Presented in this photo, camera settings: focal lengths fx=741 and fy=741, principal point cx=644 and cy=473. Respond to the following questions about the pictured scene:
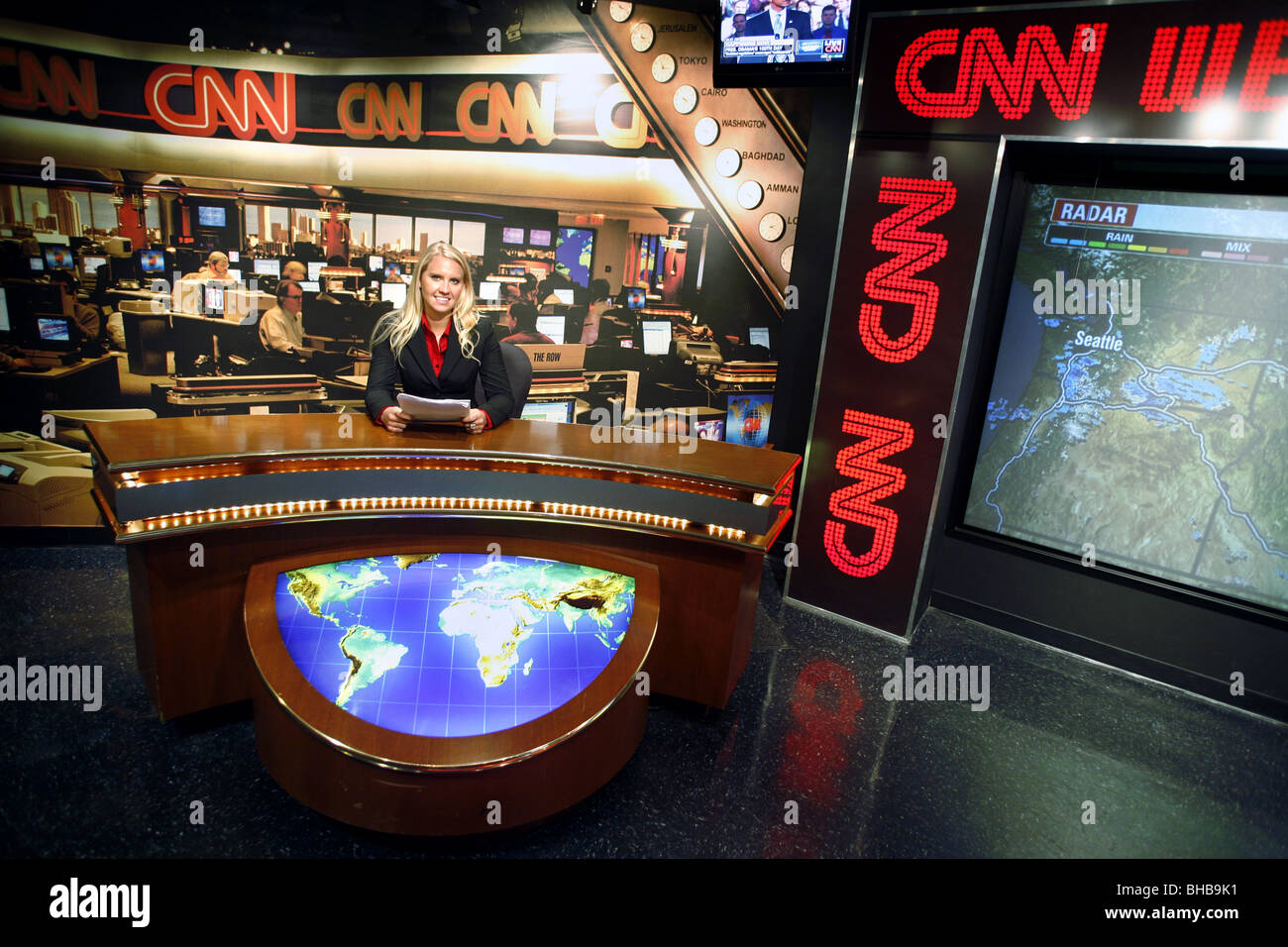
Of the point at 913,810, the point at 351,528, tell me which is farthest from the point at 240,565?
the point at 913,810

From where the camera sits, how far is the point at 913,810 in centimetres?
280

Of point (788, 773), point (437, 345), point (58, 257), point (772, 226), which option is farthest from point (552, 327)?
point (788, 773)

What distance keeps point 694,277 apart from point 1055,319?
2041 mm

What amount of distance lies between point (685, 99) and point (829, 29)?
127 centimetres

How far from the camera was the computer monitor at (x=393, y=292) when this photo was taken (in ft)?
14.9

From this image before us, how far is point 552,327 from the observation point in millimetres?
4797

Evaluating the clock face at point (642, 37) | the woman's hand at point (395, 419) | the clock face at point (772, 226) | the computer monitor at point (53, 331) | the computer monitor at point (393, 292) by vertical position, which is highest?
the clock face at point (642, 37)

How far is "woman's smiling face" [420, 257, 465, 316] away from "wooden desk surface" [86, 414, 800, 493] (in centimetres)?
52

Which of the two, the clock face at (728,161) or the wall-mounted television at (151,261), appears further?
the clock face at (728,161)

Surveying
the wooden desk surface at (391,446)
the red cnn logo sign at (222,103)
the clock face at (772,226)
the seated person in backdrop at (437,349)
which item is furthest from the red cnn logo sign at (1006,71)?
the red cnn logo sign at (222,103)

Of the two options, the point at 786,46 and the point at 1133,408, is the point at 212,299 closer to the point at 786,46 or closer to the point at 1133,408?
the point at 786,46

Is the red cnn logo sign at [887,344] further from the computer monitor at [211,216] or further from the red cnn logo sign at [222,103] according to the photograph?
the computer monitor at [211,216]

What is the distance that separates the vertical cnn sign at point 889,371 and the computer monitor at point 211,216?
3.41 meters

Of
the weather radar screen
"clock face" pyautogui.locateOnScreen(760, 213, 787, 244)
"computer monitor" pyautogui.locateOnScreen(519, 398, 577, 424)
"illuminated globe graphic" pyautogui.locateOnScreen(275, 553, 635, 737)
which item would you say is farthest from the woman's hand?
the weather radar screen
